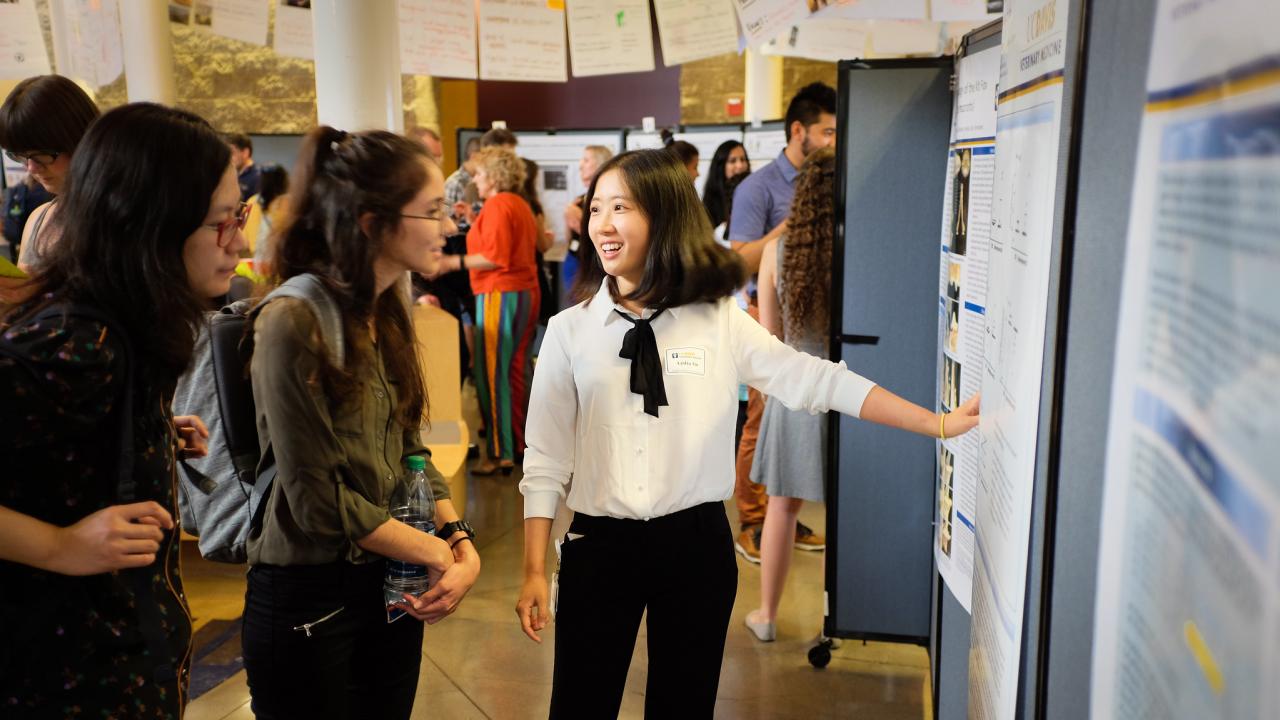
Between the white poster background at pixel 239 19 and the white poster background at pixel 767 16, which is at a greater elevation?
the white poster background at pixel 239 19

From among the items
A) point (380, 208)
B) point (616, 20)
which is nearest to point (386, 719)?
point (380, 208)

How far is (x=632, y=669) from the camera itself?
358cm

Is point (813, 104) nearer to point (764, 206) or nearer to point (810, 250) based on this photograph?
point (764, 206)

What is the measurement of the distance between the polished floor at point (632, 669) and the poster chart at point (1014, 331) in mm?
1909

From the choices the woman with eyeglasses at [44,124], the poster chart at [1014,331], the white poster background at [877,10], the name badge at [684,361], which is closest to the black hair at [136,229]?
the name badge at [684,361]

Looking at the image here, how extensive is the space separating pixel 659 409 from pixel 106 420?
1.01m

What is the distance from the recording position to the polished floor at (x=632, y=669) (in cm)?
323

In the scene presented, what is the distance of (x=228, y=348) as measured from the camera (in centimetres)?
183

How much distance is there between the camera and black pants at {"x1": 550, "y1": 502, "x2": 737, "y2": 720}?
2.01 m

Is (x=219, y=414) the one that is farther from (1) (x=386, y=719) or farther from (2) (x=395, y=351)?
(1) (x=386, y=719)

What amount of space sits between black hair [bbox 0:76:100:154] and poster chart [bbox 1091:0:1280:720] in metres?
2.47

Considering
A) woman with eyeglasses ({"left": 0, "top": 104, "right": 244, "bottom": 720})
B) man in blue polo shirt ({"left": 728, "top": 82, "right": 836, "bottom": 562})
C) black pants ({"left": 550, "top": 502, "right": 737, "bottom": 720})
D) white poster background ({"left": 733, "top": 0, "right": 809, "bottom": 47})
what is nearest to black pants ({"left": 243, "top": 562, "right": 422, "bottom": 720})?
woman with eyeglasses ({"left": 0, "top": 104, "right": 244, "bottom": 720})

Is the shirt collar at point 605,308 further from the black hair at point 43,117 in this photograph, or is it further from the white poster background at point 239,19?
the white poster background at point 239,19

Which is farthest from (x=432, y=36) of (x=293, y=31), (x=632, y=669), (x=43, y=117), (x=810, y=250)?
(x=632, y=669)
